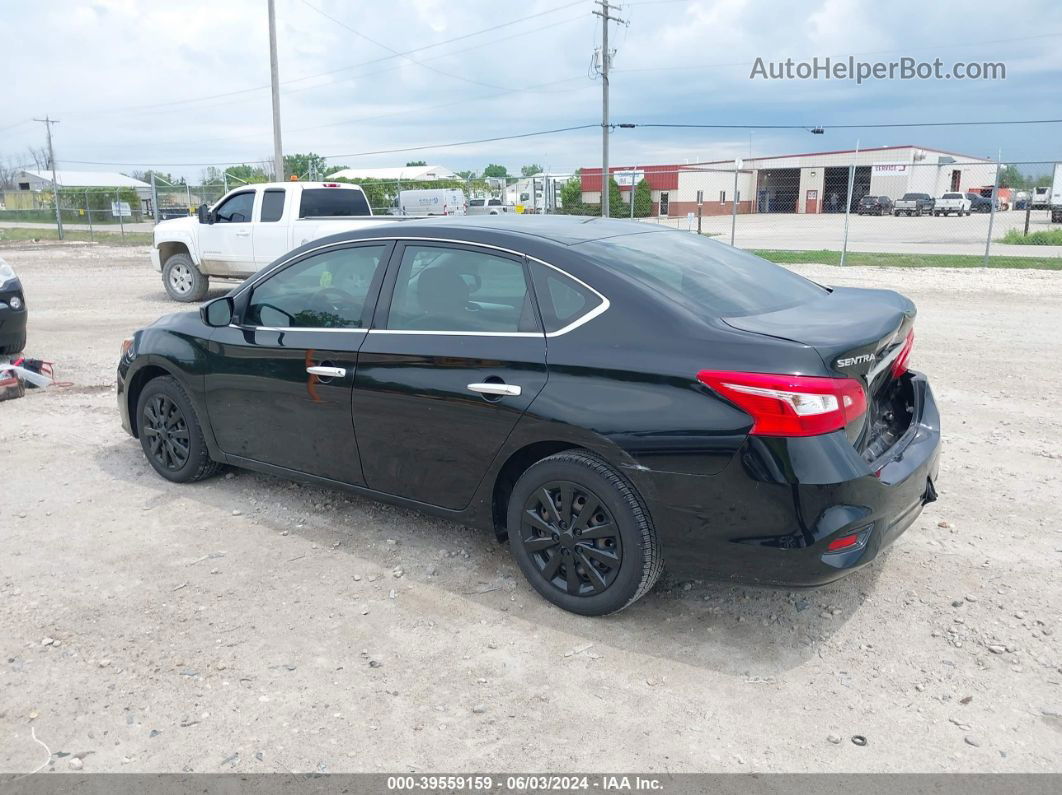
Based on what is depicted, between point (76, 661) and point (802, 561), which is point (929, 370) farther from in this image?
point (76, 661)

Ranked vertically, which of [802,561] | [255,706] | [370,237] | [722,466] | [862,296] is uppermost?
[370,237]

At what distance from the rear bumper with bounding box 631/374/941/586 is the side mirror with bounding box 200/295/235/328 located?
8.77 feet

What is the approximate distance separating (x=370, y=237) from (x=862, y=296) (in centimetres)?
246

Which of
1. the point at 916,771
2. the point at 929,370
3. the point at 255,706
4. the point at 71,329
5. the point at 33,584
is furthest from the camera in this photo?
the point at 71,329

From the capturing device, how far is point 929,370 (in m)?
8.05

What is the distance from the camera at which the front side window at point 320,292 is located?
4312 millimetres

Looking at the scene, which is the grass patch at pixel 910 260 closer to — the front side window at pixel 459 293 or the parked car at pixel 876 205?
the front side window at pixel 459 293

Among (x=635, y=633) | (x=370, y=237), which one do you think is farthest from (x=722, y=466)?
(x=370, y=237)

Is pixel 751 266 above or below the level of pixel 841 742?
above

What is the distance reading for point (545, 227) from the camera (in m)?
4.14

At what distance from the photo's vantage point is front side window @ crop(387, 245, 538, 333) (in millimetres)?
3773

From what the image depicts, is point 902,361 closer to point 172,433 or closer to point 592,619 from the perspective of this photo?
point 592,619

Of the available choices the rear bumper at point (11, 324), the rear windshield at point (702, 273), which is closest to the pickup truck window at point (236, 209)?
the rear bumper at point (11, 324)

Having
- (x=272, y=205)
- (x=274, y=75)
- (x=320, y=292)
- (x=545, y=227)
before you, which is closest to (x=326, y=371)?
(x=320, y=292)
